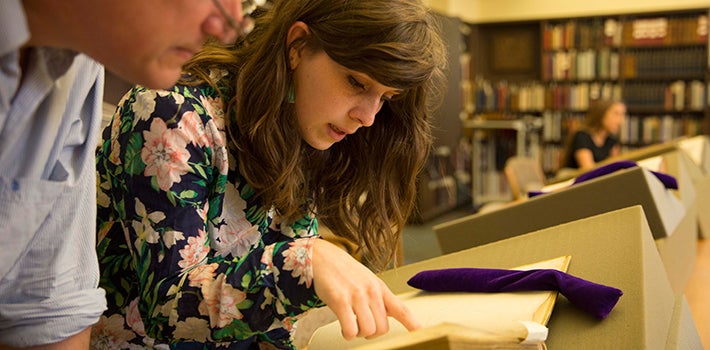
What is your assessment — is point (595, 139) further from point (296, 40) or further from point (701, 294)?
point (296, 40)

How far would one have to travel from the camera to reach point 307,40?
1143 millimetres

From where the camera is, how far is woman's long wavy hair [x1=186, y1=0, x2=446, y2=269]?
3.53ft

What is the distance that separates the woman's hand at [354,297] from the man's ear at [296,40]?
0.44m

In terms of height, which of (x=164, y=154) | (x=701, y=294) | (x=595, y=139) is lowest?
(x=595, y=139)

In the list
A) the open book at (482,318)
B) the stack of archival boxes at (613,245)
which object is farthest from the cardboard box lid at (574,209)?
the open book at (482,318)

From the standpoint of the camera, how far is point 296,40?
115 centimetres

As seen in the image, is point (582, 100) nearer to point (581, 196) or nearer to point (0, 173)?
point (581, 196)

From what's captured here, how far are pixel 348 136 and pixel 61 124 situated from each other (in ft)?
2.36

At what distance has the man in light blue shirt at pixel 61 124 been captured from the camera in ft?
1.83

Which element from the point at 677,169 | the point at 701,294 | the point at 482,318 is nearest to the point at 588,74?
the point at 677,169

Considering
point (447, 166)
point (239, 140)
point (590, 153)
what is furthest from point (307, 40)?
point (447, 166)

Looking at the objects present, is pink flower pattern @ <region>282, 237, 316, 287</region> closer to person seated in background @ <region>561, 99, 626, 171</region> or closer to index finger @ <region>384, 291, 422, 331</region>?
index finger @ <region>384, 291, 422, 331</region>

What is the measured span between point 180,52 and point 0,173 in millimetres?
198

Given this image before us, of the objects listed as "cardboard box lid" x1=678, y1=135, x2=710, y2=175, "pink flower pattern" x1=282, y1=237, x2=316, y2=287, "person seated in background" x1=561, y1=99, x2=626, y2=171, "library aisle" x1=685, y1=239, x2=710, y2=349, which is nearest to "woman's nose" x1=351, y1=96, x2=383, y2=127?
"pink flower pattern" x1=282, y1=237, x2=316, y2=287
